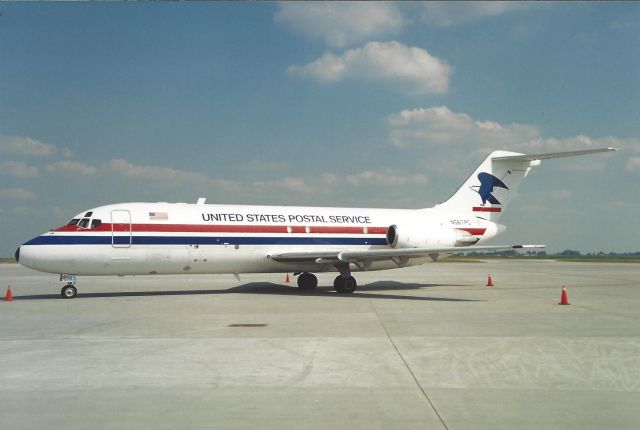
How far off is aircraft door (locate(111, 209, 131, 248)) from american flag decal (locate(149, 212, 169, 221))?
73cm

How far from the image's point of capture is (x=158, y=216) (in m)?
19.0

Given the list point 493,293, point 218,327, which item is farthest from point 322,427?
point 493,293

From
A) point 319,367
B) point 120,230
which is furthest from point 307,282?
point 319,367

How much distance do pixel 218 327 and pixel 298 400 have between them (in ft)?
19.2

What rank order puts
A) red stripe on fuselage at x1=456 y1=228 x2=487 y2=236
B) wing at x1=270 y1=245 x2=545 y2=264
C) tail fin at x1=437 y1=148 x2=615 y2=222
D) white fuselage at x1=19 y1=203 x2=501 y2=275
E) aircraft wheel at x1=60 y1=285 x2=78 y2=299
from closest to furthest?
white fuselage at x1=19 y1=203 x2=501 y2=275, aircraft wheel at x1=60 y1=285 x2=78 y2=299, wing at x1=270 y1=245 x2=545 y2=264, red stripe on fuselage at x1=456 y1=228 x2=487 y2=236, tail fin at x1=437 y1=148 x2=615 y2=222

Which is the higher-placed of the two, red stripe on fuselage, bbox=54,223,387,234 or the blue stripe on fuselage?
red stripe on fuselage, bbox=54,223,387,234

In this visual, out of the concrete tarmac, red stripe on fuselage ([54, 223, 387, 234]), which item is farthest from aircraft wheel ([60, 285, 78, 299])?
the concrete tarmac

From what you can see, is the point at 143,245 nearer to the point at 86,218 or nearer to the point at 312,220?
the point at 86,218

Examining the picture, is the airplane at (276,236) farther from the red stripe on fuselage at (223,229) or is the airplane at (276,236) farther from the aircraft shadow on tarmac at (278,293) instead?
the aircraft shadow on tarmac at (278,293)

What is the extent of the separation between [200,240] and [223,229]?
36.5 inches

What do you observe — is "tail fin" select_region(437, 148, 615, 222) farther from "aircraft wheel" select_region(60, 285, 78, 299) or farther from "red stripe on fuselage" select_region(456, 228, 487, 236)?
"aircraft wheel" select_region(60, 285, 78, 299)

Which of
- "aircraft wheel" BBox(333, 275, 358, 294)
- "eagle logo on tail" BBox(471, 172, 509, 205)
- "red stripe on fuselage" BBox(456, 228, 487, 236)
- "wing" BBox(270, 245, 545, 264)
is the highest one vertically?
"eagle logo on tail" BBox(471, 172, 509, 205)

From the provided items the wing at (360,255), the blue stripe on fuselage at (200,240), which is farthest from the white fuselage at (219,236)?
the wing at (360,255)

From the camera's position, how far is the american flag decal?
18906 millimetres
